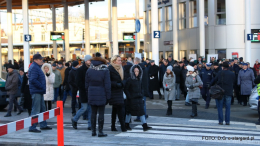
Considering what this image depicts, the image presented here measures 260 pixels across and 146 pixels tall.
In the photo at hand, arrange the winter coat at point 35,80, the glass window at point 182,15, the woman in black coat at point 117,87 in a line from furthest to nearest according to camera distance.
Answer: the glass window at point 182,15 < the winter coat at point 35,80 < the woman in black coat at point 117,87

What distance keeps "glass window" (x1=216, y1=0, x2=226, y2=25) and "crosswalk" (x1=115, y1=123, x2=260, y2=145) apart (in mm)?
21305

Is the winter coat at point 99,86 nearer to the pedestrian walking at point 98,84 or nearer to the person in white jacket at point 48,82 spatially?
the pedestrian walking at point 98,84

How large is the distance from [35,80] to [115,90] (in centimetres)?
217

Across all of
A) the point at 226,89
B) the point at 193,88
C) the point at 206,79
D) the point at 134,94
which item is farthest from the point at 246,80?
the point at 134,94

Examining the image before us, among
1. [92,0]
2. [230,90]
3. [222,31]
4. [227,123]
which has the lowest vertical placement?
[227,123]

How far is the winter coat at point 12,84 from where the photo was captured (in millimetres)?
13930

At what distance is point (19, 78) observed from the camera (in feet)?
49.5

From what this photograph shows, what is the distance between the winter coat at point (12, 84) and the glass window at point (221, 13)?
2114 centimetres

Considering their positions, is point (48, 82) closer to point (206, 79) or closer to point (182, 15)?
point (206, 79)

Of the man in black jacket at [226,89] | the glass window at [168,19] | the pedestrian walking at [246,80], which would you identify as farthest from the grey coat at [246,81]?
the glass window at [168,19]

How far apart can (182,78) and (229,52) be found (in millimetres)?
13310

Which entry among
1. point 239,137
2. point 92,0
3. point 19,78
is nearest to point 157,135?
point 239,137

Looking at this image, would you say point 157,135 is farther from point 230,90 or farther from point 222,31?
point 222,31

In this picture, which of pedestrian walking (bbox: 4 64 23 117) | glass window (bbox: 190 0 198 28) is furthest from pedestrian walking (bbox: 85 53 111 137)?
glass window (bbox: 190 0 198 28)
